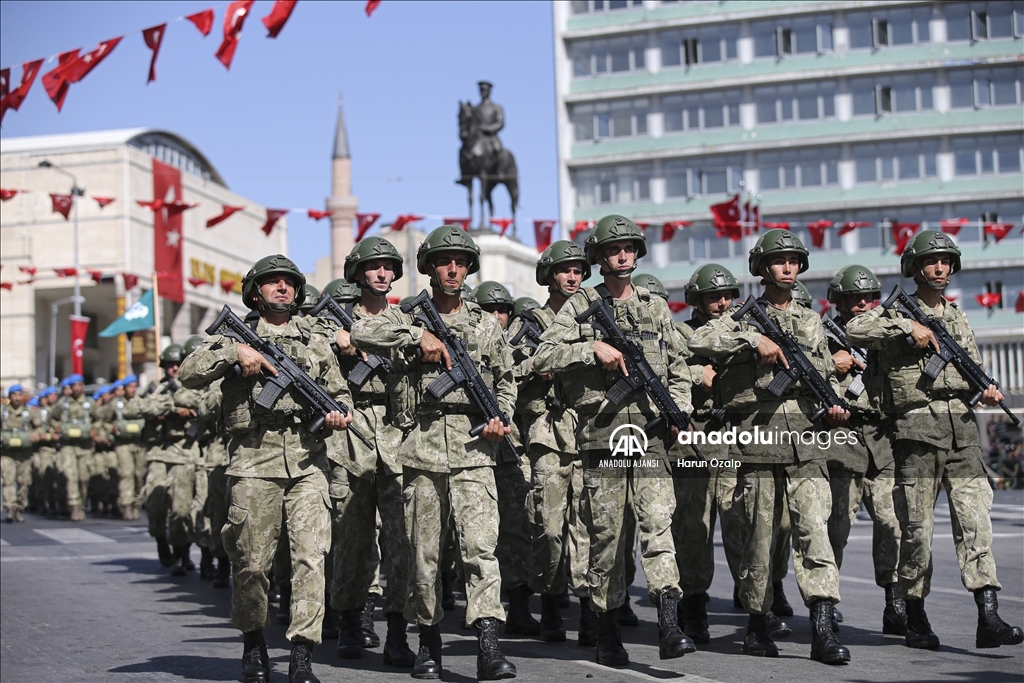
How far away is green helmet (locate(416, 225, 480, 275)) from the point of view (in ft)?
24.7

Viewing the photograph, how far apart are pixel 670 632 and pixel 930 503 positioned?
189 cm

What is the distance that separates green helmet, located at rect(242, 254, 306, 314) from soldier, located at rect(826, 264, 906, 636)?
3.59 m

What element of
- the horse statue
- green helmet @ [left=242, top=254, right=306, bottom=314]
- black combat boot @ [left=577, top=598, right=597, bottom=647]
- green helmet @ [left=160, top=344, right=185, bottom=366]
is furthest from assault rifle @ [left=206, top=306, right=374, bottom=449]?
the horse statue

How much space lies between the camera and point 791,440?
7.78m

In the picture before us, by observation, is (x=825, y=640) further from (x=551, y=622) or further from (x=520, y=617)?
(x=520, y=617)

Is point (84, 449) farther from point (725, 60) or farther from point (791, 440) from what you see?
point (725, 60)

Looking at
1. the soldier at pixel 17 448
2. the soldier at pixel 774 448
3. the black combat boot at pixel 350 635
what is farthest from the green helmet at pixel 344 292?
the soldier at pixel 17 448

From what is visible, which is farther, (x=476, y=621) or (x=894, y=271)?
(x=894, y=271)

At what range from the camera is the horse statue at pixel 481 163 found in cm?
3594

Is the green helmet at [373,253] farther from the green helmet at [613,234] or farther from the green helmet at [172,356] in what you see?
the green helmet at [172,356]

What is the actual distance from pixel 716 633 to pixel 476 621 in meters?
2.40

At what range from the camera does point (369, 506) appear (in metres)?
8.55

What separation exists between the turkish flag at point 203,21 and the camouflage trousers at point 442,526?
10.4 metres

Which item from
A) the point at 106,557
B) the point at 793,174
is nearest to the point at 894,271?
the point at 793,174
